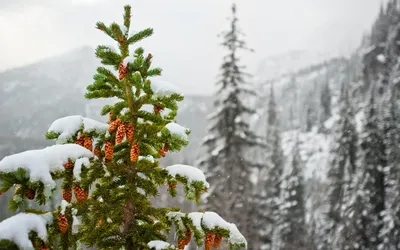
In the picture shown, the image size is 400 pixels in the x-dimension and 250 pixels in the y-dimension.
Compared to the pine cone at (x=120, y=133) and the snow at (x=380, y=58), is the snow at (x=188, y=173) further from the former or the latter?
the snow at (x=380, y=58)

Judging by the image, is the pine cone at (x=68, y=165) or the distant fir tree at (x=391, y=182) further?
the distant fir tree at (x=391, y=182)

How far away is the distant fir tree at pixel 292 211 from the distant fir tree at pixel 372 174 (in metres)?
6.62

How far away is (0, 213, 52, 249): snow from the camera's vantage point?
281 centimetres

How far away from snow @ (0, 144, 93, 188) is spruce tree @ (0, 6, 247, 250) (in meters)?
0.01

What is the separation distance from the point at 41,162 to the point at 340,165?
37254 millimetres

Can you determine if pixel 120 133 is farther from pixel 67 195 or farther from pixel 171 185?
pixel 171 185

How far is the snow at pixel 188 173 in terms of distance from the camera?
3.89 m

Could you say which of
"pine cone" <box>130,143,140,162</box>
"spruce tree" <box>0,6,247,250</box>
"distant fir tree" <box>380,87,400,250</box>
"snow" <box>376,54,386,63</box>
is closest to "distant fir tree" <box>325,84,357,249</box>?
"distant fir tree" <box>380,87,400,250</box>

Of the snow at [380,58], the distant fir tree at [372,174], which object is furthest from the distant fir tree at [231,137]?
the snow at [380,58]

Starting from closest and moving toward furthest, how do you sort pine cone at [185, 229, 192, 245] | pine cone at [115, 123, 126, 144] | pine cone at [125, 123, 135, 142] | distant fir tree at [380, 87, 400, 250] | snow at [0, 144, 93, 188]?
snow at [0, 144, 93, 188]
pine cone at [115, 123, 126, 144]
pine cone at [125, 123, 135, 142]
pine cone at [185, 229, 192, 245]
distant fir tree at [380, 87, 400, 250]

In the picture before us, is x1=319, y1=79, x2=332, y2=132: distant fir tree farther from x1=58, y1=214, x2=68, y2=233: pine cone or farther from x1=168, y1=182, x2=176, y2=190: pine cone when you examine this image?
x1=58, y1=214, x2=68, y2=233: pine cone

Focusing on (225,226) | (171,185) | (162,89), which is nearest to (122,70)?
(162,89)

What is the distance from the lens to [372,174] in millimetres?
31250

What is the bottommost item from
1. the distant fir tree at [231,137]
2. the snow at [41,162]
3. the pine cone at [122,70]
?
the snow at [41,162]
